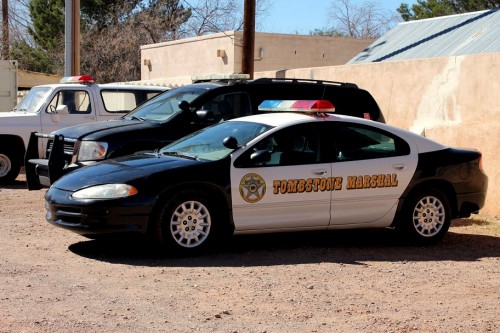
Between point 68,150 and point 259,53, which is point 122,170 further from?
point 259,53

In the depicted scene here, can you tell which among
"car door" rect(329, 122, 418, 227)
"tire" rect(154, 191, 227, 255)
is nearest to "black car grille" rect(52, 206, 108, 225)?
"tire" rect(154, 191, 227, 255)

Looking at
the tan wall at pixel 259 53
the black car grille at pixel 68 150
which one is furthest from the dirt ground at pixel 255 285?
the tan wall at pixel 259 53

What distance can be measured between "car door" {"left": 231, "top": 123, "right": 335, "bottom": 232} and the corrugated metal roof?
1385 cm

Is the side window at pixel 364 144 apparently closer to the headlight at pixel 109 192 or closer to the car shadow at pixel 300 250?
the car shadow at pixel 300 250

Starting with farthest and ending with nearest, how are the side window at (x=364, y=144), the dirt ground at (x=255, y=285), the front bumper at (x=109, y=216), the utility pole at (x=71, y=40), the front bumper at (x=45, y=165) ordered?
the utility pole at (x=71, y=40) < the front bumper at (x=45, y=165) < the side window at (x=364, y=144) < the front bumper at (x=109, y=216) < the dirt ground at (x=255, y=285)

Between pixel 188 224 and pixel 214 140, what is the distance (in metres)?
1.21

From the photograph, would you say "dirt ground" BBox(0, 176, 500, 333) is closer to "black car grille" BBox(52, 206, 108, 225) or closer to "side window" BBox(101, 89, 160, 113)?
"black car grille" BBox(52, 206, 108, 225)

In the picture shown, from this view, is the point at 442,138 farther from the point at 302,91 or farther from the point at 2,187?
the point at 2,187

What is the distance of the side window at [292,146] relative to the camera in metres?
9.23

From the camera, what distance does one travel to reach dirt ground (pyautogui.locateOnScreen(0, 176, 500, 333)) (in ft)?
21.1

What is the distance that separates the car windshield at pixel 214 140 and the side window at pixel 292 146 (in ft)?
0.52

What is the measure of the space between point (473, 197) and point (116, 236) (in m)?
4.04

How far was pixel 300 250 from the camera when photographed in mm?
9375

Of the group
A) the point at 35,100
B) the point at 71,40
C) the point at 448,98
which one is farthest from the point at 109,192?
the point at 71,40
